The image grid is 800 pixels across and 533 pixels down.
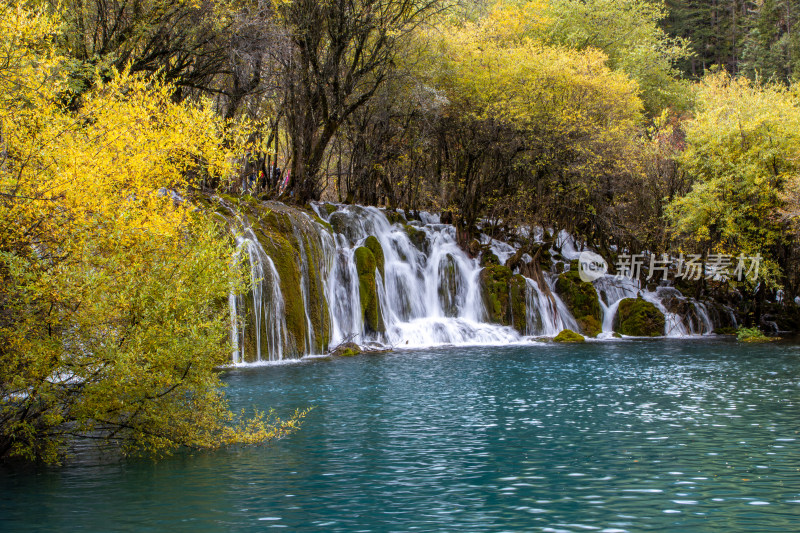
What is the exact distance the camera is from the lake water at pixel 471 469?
7949mm

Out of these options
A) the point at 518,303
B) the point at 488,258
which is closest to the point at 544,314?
the point at 518,303

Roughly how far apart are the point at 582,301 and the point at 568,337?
4610mm

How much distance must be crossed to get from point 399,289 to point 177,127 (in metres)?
19.5

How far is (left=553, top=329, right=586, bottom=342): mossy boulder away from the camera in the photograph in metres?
31.6

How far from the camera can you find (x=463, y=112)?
36875 millimetres

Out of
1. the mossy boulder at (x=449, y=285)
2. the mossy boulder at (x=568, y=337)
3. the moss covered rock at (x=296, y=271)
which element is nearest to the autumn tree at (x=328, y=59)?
the moss covered rock at (x=296, y=271)

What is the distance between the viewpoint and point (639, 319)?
35.3 meters

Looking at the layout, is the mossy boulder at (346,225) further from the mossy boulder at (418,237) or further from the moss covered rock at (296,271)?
the moss covered rock at (296,271)

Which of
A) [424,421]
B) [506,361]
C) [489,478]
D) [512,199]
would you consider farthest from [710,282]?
[489,478]

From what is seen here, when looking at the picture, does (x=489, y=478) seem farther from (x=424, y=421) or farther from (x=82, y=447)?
(x=82, y=447)

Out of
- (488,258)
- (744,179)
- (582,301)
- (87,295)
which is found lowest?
(582,301)

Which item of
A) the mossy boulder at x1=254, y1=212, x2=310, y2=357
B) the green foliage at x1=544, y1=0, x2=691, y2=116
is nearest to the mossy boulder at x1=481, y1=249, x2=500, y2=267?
the mossy boulder at x1=254, y1=212, x2=310, y2=357

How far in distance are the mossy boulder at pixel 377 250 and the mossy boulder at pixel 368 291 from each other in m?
0.76

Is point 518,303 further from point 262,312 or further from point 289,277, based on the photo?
point 262,312
